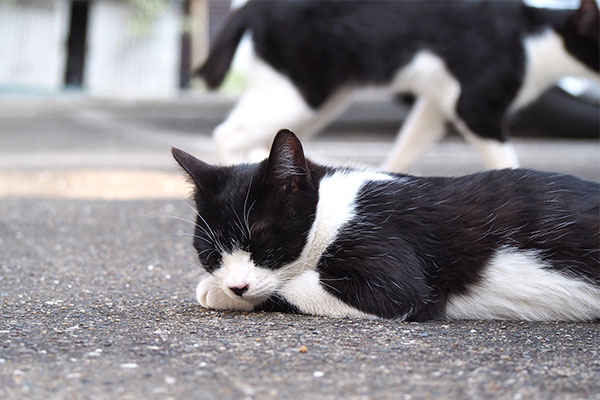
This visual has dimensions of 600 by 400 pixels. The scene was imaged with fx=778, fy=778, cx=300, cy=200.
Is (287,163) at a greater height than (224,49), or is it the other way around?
(224,49)

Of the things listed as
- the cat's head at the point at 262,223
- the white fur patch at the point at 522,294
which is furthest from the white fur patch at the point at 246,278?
the white fur patch at the point at 522,294

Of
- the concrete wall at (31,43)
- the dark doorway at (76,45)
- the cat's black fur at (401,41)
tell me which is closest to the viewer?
the cat's black fur at (401,41)

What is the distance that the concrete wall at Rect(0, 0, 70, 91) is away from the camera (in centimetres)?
1296

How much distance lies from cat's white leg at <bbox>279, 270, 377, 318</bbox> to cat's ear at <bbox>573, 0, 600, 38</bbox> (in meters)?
3.60

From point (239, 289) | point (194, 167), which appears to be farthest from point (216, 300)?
point (194, 167)

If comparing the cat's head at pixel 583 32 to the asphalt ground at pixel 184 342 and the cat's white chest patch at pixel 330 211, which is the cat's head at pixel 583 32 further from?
the cat's white chest patch at pixel 330 211

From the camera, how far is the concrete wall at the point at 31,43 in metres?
13.0

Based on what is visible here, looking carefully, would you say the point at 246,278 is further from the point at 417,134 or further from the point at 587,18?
the point at 587,18

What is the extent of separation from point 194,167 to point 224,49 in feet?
8.97

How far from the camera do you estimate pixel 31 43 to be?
13031 mm

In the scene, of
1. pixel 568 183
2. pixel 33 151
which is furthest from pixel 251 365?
pixel 33 151

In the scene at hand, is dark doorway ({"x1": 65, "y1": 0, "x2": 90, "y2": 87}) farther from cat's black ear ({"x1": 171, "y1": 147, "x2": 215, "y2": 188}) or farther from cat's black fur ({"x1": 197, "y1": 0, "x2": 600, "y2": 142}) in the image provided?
cat's black ear ({"x1": 171, "y1": 147, "x2": 215, "y2": 188})

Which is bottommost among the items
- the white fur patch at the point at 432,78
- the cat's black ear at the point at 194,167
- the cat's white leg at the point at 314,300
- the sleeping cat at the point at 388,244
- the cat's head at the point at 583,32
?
the cat's white leg at the point at 314,300

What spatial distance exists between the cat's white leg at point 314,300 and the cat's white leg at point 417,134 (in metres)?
3.09
